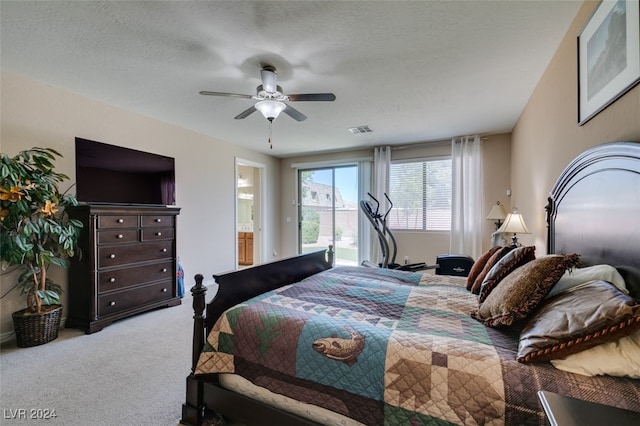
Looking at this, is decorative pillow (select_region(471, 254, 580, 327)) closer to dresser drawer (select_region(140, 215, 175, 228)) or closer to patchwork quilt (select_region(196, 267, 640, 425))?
patchwork quilt (select_region(196, 267, 640, 425))

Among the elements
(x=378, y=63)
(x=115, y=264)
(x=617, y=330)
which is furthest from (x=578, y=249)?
(x=115, y=264)

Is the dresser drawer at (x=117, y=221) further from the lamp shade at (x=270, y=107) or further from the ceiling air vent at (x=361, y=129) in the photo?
the ceiling air vent at (x=361, y=129)

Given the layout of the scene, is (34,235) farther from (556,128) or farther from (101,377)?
(556,128)

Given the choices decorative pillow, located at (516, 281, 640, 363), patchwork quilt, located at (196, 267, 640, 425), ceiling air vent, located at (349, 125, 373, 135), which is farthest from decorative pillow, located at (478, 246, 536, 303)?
ceiling air vent, located at (349, 125, 373, 135)

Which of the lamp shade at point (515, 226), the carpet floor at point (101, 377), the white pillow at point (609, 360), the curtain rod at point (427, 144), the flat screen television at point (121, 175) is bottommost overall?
the carpet floor at point (101, 377)

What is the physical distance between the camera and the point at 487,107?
11.2ft

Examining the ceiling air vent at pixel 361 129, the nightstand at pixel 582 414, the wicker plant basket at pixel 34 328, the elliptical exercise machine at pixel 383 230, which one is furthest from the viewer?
the elliptical exercise machine at pixel 383 230

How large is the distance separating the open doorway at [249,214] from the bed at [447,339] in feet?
12.6

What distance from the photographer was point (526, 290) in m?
1.33

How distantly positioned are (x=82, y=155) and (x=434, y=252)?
203 inches

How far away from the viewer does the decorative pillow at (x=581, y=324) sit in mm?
937

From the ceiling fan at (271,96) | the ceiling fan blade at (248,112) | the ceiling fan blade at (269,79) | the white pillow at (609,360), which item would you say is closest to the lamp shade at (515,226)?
the white pillow at (609,360)

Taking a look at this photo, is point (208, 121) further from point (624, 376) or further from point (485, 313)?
point (624, 376)

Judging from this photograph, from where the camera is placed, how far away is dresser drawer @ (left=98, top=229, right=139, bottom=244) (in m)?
2.91
